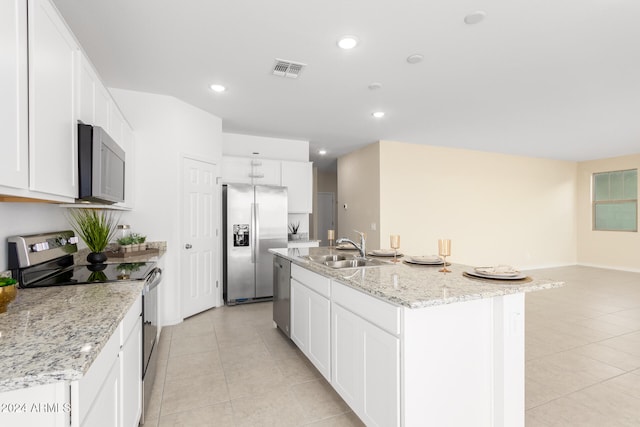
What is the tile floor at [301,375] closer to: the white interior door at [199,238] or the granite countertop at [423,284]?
the white interior door at [199,238]

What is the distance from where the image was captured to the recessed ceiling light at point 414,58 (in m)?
2.73

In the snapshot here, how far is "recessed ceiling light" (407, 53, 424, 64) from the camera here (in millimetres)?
2727

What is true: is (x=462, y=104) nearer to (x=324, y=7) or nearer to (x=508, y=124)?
(x=508, y=124)

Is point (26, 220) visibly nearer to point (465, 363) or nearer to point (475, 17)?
point (465, 363)

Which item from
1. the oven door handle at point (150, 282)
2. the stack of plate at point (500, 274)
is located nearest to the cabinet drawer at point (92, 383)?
the oven door handle at point (150, 282)

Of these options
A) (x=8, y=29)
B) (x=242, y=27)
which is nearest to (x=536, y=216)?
(x=242, y=27)

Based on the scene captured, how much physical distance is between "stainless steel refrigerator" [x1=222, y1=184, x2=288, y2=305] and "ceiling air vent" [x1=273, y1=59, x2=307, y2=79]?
191cm

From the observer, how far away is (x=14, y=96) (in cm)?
114

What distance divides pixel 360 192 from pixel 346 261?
3.61 metres

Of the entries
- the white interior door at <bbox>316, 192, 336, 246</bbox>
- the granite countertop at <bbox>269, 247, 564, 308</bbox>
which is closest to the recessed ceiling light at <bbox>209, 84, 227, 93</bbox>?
the granite countertop at <bbox>269, 247, 564, 308</bbox>

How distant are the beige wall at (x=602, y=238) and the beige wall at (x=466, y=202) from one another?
21cm

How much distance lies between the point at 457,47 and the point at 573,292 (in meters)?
4.86

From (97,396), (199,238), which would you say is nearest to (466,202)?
(199,238)

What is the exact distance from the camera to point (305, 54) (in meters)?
2.72
